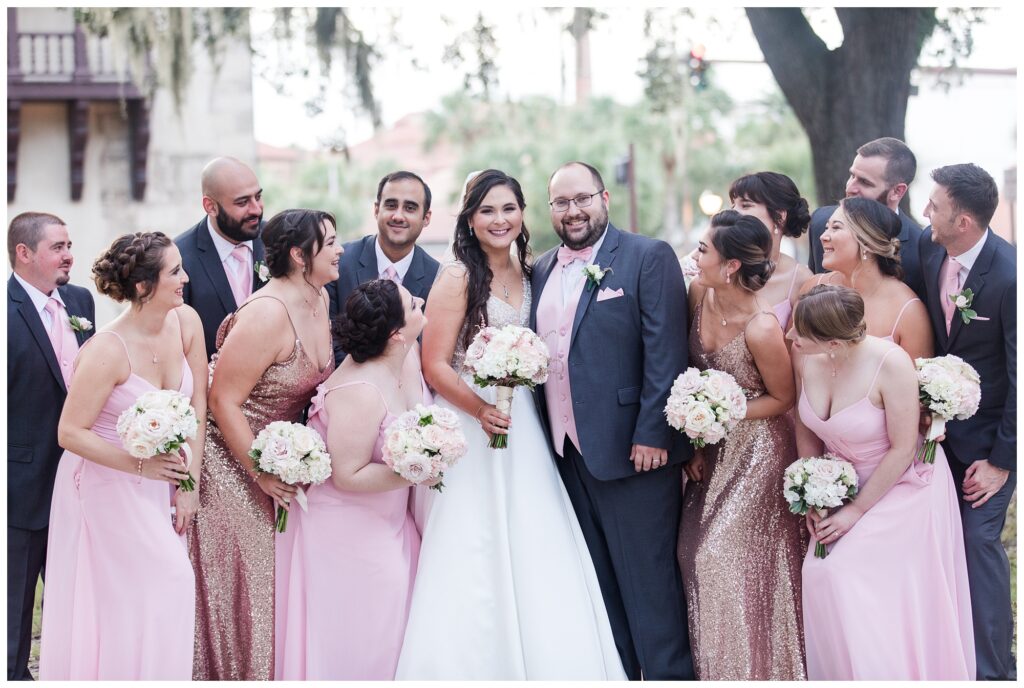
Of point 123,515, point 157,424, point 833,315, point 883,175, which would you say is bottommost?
point 123,515

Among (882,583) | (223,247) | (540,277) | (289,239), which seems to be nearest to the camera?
(882,583)

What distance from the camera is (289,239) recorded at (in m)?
5.23

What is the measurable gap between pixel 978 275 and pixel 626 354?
1758 mm

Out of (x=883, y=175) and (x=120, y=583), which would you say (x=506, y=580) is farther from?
(x=883, y=175)

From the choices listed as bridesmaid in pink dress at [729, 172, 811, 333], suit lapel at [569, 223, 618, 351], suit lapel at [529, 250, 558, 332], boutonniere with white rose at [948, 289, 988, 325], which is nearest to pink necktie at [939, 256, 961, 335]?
boutonniere with white rose at [948, 289, 988, 325]

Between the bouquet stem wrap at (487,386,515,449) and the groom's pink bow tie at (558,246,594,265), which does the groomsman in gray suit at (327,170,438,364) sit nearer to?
the groom's pink bow tie at (558,246,594,265)

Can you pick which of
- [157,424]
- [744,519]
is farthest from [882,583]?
[157,424]

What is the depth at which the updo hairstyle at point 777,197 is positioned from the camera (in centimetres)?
579

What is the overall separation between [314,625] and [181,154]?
15848 millimetres

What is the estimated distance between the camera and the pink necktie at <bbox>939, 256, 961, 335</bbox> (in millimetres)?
5516

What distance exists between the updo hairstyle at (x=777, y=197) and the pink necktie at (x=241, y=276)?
111 inches

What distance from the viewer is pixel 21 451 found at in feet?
18.7

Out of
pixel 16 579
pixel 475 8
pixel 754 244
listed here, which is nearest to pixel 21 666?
pixel 16 579

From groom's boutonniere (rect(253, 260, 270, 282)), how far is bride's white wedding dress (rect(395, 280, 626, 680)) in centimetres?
133
